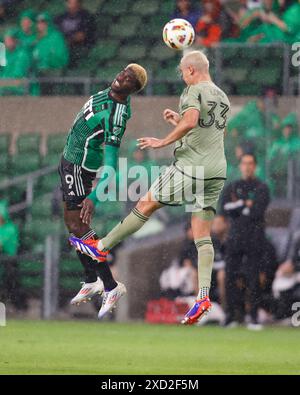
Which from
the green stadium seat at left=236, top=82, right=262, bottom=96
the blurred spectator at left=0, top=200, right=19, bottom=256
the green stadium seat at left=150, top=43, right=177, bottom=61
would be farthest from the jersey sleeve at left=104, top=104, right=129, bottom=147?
the green stadium seat at left=150, top=43, right=177, bottom=61

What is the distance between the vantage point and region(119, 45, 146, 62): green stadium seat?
19172 mm

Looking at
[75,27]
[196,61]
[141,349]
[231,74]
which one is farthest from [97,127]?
[75,27]

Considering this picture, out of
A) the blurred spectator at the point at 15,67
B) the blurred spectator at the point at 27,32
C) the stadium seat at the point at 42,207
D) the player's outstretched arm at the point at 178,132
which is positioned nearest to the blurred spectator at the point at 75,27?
the blurred spectator at the point at 27,32

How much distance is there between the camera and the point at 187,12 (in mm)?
18766

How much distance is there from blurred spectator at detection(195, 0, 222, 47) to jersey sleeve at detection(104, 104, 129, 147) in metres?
6.65

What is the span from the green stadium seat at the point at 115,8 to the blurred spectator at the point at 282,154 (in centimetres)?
367

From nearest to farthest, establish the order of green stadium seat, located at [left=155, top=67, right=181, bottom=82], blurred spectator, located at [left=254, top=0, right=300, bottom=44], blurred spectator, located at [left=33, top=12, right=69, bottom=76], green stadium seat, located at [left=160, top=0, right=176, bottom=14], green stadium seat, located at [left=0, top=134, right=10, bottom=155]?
green stadium seat, located at [left=0, top=134, right=10, bottom=155]
green stadium seat, located at [left=155, top=67, right=181, bottom=82]
blurred spectator, located at [left=254, top=0, right=300, bottom=44]
blurred spectator, located at [left=33, top=12, right=69, bottom=76]
green stadium seat, located at [left=160, top=0, right=176, bottom=14]

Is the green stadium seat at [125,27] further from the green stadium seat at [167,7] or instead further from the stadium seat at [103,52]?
the green stadium seat at [167,7]

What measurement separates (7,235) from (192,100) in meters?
6.79

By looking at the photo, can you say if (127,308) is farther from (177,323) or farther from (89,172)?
Result: (89,172)

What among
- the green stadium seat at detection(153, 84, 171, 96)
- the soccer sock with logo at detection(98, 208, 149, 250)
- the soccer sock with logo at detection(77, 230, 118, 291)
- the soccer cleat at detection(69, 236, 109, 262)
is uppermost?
the green stadium seat at detection(153, 84, 171, 96)

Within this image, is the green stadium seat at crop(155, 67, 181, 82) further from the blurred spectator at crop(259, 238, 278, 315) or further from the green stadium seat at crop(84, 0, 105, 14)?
the blurred spectator at crop(259, 238, 278, 315)

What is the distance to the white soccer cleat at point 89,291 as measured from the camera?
39.5 ft
